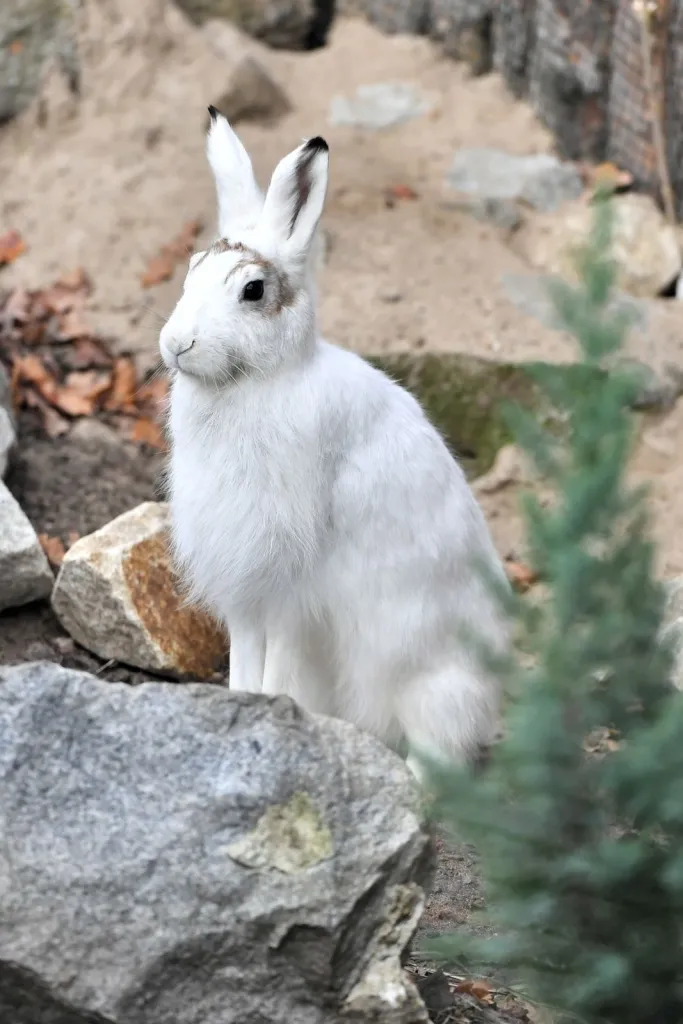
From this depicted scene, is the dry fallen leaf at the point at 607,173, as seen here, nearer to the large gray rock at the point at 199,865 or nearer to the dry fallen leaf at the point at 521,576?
the dry fallen leaf at the point at 521,576

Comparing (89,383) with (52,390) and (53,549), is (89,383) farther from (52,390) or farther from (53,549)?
(53,549)

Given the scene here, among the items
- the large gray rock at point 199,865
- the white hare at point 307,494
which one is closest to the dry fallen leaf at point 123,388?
the white hare at point 307,494

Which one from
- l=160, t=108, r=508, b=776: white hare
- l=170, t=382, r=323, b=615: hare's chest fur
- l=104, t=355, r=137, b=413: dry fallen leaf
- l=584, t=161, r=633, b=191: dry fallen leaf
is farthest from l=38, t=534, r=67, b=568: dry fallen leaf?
l=584, t=161, r=633, b=191: dry fallen leaf

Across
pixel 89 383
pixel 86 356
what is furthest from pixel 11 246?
pixel 89 383

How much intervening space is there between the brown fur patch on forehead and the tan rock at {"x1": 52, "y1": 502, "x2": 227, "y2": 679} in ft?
4.47

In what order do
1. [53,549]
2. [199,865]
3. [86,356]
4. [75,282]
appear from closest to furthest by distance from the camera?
[199,865]
[53,549]
[86,356]
[75,282]

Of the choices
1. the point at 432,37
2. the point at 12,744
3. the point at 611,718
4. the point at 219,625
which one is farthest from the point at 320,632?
the point at 432,37

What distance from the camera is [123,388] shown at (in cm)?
637

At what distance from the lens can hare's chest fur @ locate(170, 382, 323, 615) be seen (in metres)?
3.52

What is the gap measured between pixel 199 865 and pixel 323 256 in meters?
4.26

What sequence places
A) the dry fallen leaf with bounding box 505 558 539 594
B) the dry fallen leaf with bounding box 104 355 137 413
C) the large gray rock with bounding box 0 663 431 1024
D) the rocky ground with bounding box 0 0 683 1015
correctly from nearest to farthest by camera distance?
the large gray rock with bounding box 0 663 431 1024 < the dry fallen leaf with bounding box 505 558 539 594 < the rocky ground with bounding box 0 0 683 1015 < the dry fallen leaf with bounding box 104 355 137 413

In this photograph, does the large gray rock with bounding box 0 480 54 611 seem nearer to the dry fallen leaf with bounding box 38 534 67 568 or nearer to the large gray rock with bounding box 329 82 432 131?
the dry fallen leaf with bounding box 38 534 67 568

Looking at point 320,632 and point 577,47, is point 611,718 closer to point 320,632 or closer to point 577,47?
point 320,632

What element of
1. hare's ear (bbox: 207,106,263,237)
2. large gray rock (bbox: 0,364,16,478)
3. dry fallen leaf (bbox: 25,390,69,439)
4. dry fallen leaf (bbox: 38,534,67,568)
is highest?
hare's ear (bbox: 207,106,263,237)
